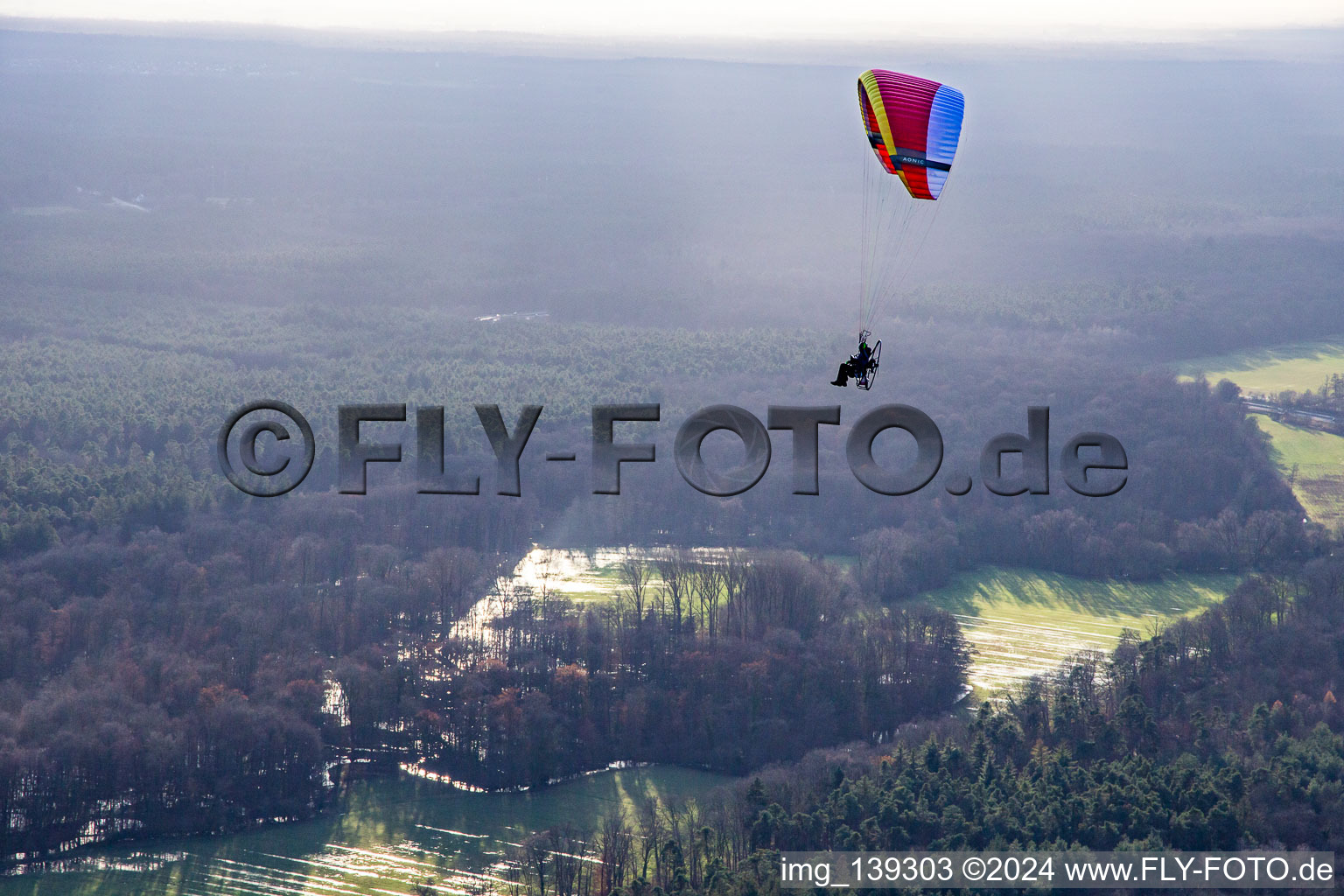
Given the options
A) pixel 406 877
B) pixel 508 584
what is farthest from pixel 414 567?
pixel 406 877

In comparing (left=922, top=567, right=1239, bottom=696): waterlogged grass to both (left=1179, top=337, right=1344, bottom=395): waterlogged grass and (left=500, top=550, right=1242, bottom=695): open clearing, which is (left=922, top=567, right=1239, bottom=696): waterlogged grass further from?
(left=1179, top=337, right=1344, bottom=395): waterlogged grass

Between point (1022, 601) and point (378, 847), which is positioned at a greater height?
point (1022, 601)

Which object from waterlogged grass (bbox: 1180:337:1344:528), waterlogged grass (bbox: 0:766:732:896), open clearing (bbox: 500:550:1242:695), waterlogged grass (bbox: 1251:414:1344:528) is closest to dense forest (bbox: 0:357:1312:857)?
waterlogged grass (bbox: 0:766:732:896)

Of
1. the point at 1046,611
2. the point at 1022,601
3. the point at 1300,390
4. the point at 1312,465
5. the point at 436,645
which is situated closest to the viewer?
the point at 436,645

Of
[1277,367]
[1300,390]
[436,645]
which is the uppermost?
[1277,367]

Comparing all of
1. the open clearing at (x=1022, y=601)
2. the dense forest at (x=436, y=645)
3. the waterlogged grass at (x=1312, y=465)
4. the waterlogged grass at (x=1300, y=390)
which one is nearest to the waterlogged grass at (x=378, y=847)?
the dense forest at (x=436, y=645)

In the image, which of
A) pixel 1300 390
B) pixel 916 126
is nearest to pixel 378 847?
pixel 916 126

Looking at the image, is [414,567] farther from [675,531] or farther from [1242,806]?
[1242,806]

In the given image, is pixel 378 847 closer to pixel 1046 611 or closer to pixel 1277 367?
pixel 1046 611
